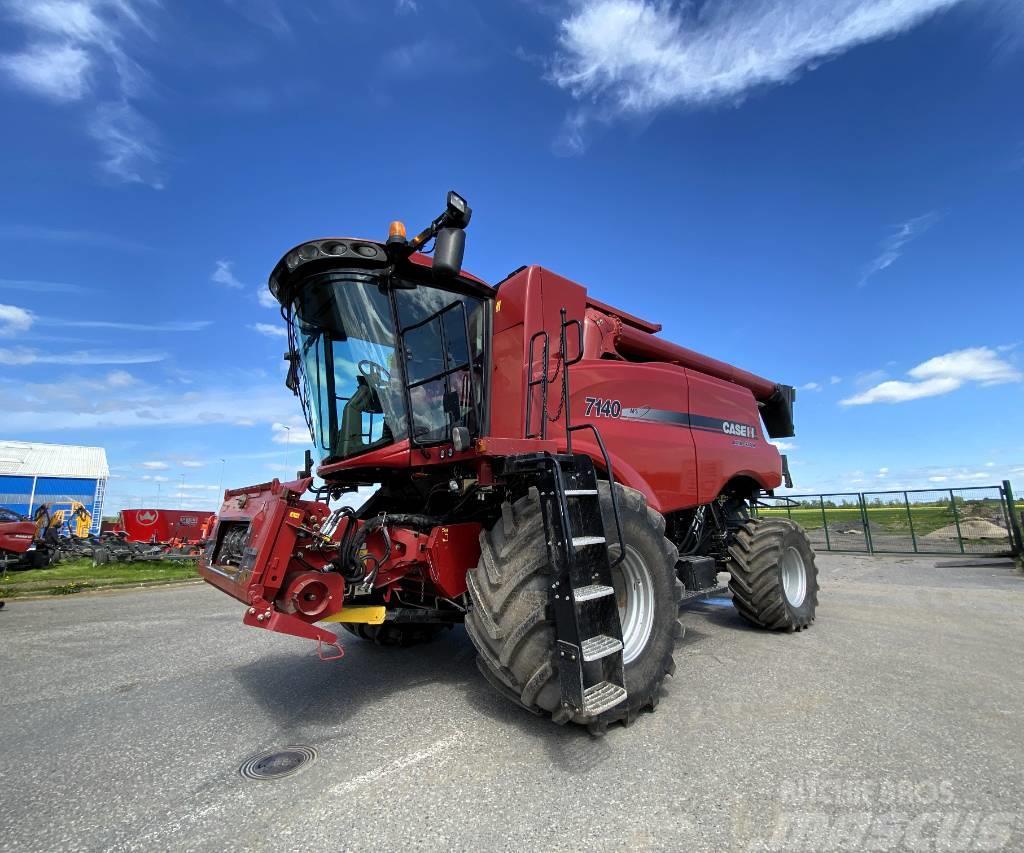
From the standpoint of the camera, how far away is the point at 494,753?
305cm

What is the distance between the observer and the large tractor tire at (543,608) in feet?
10.4

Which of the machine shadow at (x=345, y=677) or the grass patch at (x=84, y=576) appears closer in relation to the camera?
the machine shadow at (x=345, y=677)

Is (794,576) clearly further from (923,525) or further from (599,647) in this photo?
(923,525)

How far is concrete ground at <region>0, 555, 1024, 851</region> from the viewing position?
2.32 m

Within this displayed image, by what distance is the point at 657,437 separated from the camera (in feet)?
17.7

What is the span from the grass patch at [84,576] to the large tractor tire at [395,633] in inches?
314

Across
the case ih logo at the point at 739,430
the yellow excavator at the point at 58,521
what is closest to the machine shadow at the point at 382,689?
the case ih logo at the point at 739,430

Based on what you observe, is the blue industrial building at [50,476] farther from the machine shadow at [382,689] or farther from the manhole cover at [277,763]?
the manhole cover at [277,763]

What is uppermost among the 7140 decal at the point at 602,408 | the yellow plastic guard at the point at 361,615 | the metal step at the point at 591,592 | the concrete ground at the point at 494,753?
the 7140 decal at the point at 602,408

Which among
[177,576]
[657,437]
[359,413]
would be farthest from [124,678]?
[177,576]

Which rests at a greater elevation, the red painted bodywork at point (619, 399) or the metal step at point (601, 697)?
the red painted bodywork at point (619, 399)

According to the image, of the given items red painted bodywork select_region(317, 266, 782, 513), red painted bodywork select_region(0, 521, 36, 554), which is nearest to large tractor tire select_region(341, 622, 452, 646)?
red painted bodywork select_region(317, 266, 782, 513)

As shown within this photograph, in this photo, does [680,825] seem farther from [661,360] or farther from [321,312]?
[661,360]

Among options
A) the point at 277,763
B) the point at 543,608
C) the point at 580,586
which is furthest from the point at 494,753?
the point at 277,763
